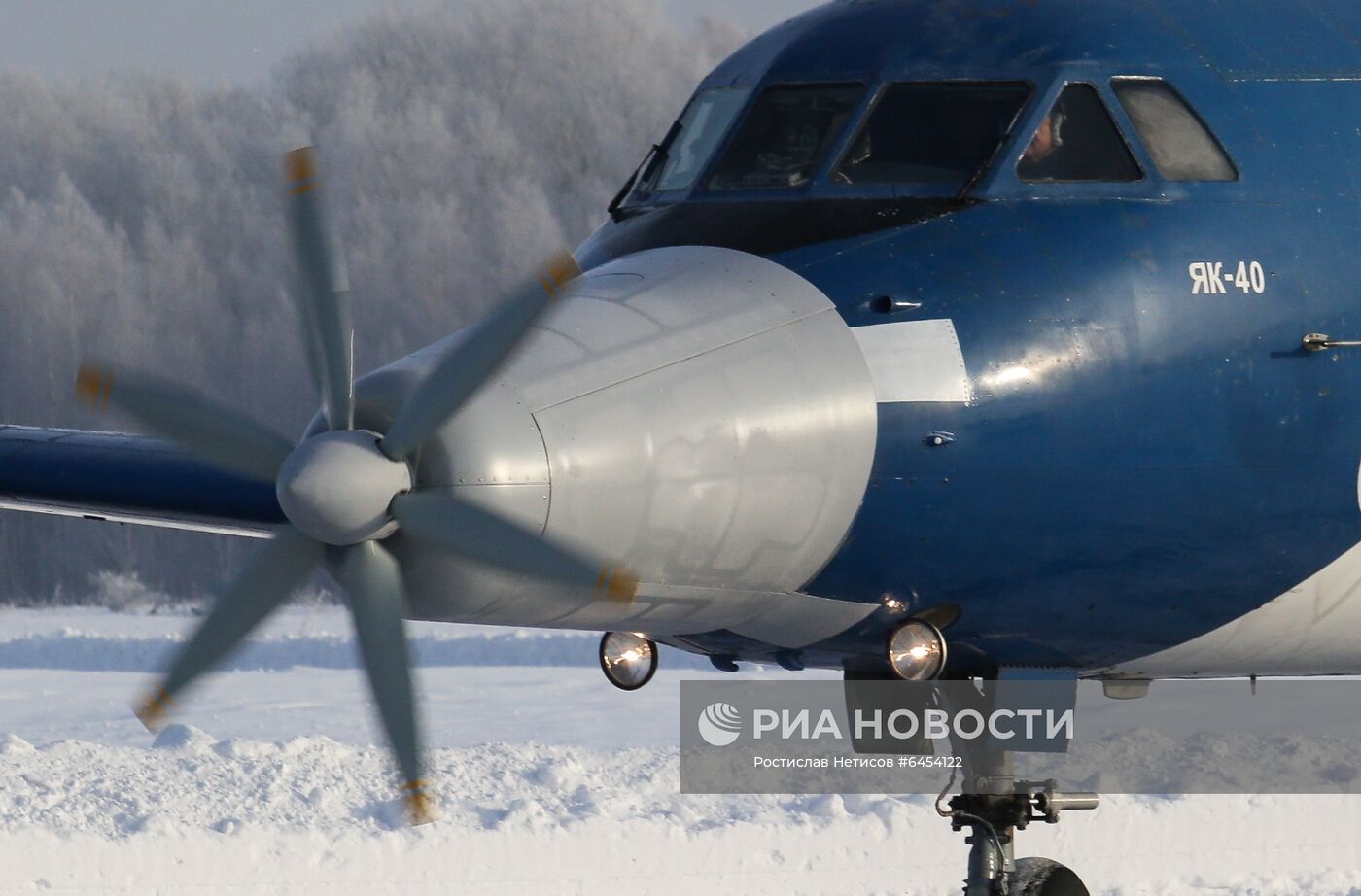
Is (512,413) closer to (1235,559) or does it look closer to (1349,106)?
(1235,559)

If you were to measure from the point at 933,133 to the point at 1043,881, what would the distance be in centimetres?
351

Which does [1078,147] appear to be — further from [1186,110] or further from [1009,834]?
[1009,834]

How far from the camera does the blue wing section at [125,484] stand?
10.4 metres

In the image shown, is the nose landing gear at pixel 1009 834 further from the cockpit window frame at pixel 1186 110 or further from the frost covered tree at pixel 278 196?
the frost covered tree at pixel 278 196

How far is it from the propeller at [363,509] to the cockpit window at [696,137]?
199 cm

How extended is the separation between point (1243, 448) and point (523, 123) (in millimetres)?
52152

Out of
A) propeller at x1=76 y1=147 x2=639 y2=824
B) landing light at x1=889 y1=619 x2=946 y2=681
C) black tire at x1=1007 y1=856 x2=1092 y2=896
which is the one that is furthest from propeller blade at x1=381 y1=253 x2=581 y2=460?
black tire at x1=1007 y1=856 x2=1092 y2=896

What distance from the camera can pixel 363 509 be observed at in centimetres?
647

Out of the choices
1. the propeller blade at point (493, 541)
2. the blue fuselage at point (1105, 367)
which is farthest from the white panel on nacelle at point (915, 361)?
the propeller blade at point (493, 541)

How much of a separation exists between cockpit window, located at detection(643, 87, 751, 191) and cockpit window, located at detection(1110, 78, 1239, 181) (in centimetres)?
154

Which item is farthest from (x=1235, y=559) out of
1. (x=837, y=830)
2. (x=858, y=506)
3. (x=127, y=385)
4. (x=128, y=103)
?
(x=128, y=103)

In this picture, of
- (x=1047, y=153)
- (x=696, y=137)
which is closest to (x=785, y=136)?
(x=696, y=137)

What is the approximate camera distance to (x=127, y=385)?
8.04 metres

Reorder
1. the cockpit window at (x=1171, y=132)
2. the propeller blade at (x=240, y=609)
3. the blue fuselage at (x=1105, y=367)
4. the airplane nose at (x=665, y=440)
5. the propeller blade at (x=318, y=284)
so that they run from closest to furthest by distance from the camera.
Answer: the airplane nose at (x=665, y=440) < the propeller blade at (x=318, y=284) < the propeller blade at (x=240, y=609) < the blue fuselage at (x=1105, y=367) < the cockpit window at (x=1171, y=132)
